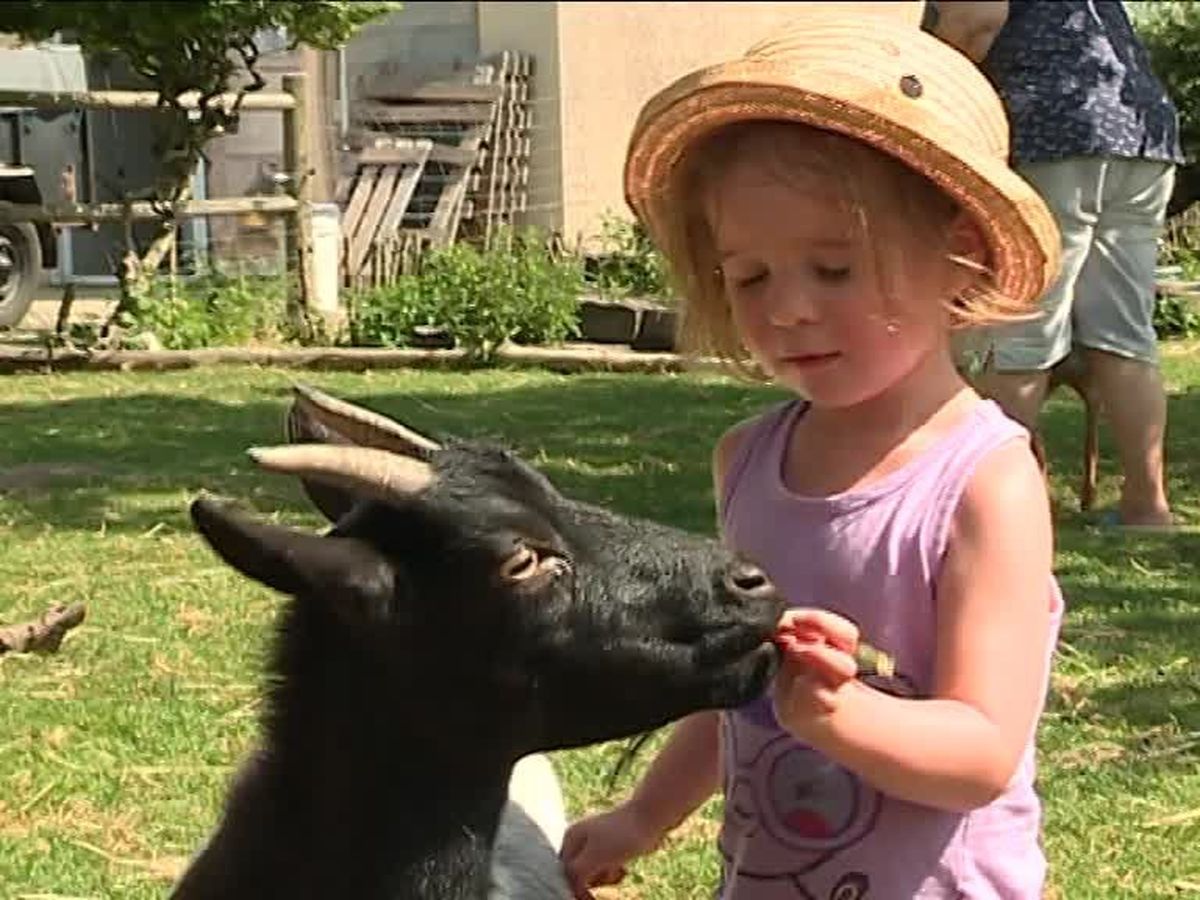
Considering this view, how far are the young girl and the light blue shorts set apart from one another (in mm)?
3709

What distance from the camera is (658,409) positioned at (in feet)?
32.3

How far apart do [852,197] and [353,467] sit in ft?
2.01

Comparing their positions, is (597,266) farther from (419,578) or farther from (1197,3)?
(419,578)

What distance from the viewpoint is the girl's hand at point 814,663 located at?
2.45m

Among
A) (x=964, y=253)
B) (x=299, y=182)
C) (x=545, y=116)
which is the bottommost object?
(x=299, y=182)

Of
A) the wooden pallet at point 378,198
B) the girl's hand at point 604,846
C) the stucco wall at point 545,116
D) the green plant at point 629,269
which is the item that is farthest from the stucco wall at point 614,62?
the girl's hand at point 604,846

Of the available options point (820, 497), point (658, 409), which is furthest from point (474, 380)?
point (820, 497)

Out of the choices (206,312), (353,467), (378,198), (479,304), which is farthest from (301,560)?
(378,198)

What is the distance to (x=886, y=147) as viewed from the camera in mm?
2527

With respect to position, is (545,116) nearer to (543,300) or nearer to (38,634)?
(543,300)

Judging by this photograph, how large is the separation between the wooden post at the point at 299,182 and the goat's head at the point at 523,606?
10597mm

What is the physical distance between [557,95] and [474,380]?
6.57 m

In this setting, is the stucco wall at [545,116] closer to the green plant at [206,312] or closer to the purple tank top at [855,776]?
the green plant at [206,312]

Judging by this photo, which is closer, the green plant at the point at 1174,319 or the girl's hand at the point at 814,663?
the girl's hand at the point at 814,663
